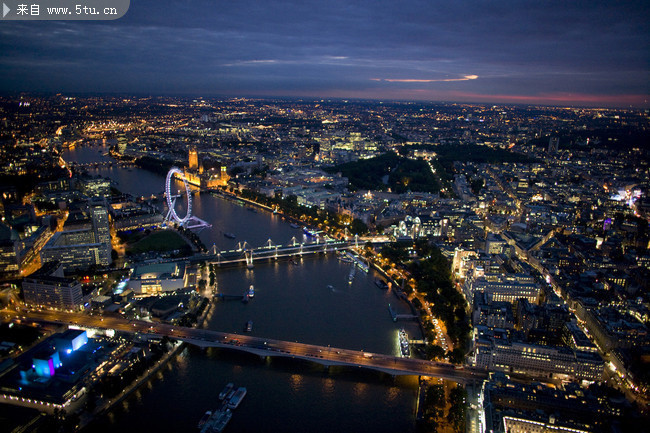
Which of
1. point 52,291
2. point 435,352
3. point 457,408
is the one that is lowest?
point 457,408

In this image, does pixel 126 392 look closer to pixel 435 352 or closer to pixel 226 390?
pixel 226 390

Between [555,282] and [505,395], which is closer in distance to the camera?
[505,395]

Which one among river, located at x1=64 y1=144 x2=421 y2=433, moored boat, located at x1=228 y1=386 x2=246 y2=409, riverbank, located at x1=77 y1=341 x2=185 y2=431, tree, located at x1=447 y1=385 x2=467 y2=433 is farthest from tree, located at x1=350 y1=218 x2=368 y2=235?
moored boat, located at x1=228 y1=386 x2=246 y2=409

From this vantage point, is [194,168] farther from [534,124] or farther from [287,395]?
[534,124]

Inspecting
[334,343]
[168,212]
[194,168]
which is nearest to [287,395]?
[334,343]

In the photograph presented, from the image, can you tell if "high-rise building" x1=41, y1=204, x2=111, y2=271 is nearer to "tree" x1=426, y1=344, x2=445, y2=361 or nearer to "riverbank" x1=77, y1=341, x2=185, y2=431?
"riverbank" x1=77, y1=341, x2=185, y2=431

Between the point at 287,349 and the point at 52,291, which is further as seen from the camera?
the point at 52,291

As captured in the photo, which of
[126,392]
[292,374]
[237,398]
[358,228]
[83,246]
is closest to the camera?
[237,398]

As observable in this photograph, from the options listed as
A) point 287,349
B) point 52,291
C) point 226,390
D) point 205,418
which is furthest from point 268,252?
point 205,418

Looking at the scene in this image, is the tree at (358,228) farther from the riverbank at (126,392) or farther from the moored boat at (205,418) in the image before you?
the moored boat at (205,418)
